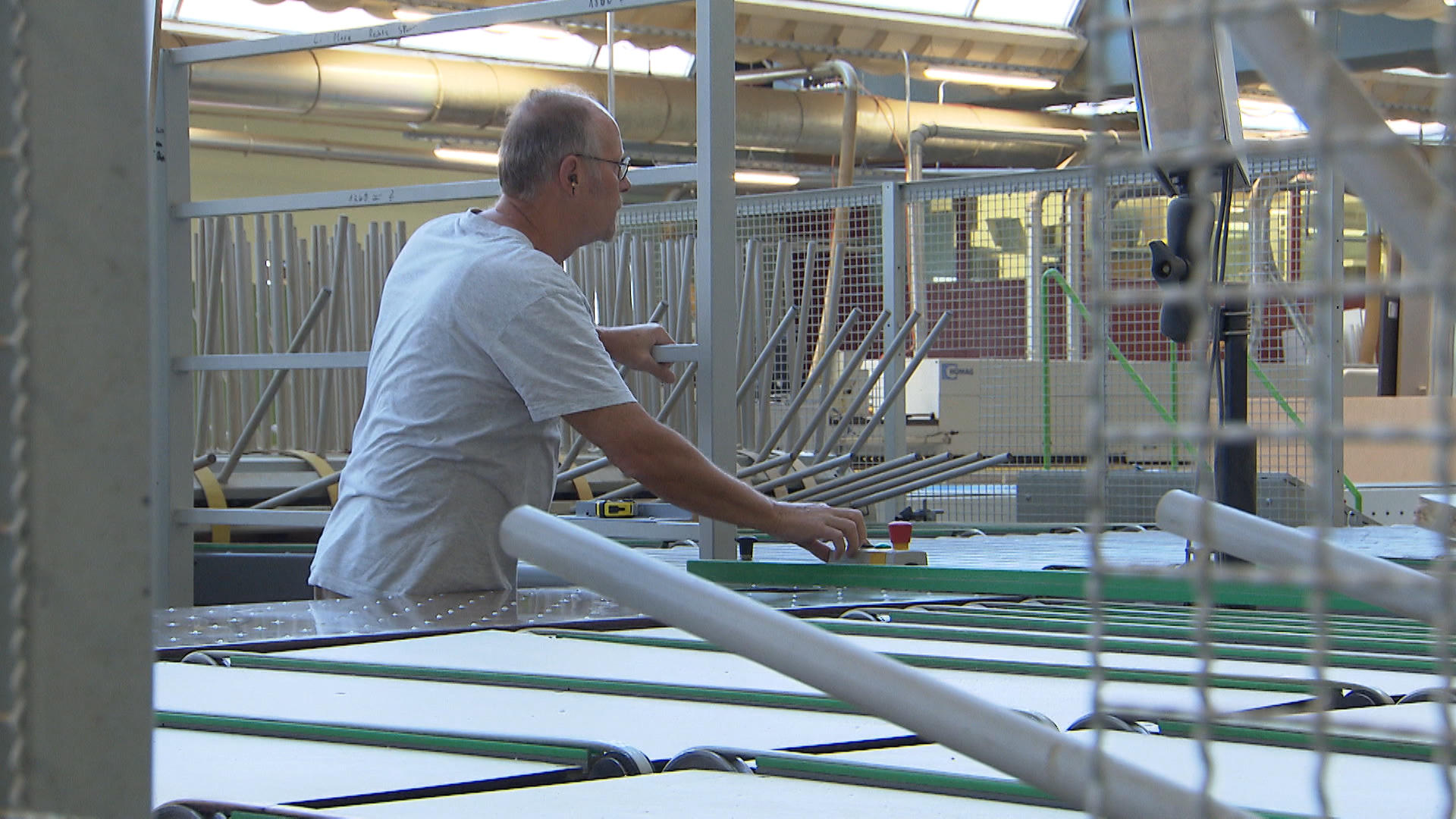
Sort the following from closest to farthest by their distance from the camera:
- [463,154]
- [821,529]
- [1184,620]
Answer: [1184,620], [821,529], [463,154]

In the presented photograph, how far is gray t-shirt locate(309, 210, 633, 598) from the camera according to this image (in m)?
2.00

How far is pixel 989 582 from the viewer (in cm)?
202

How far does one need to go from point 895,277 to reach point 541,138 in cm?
225

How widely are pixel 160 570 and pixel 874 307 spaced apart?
260cm

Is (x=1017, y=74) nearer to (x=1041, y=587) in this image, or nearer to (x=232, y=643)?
(x=1041, y=587)

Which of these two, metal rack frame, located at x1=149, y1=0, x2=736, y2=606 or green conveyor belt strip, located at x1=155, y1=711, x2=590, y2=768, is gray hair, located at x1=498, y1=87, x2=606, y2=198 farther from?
green conveyor belt strip, located at x1=155, y1=711, x2=590, y2=768

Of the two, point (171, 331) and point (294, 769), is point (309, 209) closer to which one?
point (171, 331)

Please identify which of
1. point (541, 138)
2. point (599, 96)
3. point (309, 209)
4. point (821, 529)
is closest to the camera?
point (821, 529)

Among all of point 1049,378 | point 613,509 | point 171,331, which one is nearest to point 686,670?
point 613,509

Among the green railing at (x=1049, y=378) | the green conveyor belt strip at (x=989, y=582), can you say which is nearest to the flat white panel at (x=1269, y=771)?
the green conveyor belt strip at (x=989, y=582)

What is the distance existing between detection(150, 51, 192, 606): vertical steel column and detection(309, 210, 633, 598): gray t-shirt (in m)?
1.08

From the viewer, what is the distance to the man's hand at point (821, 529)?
1.98m

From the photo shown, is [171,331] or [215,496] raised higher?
[171,331]

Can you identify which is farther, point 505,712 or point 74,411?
point 505,712
